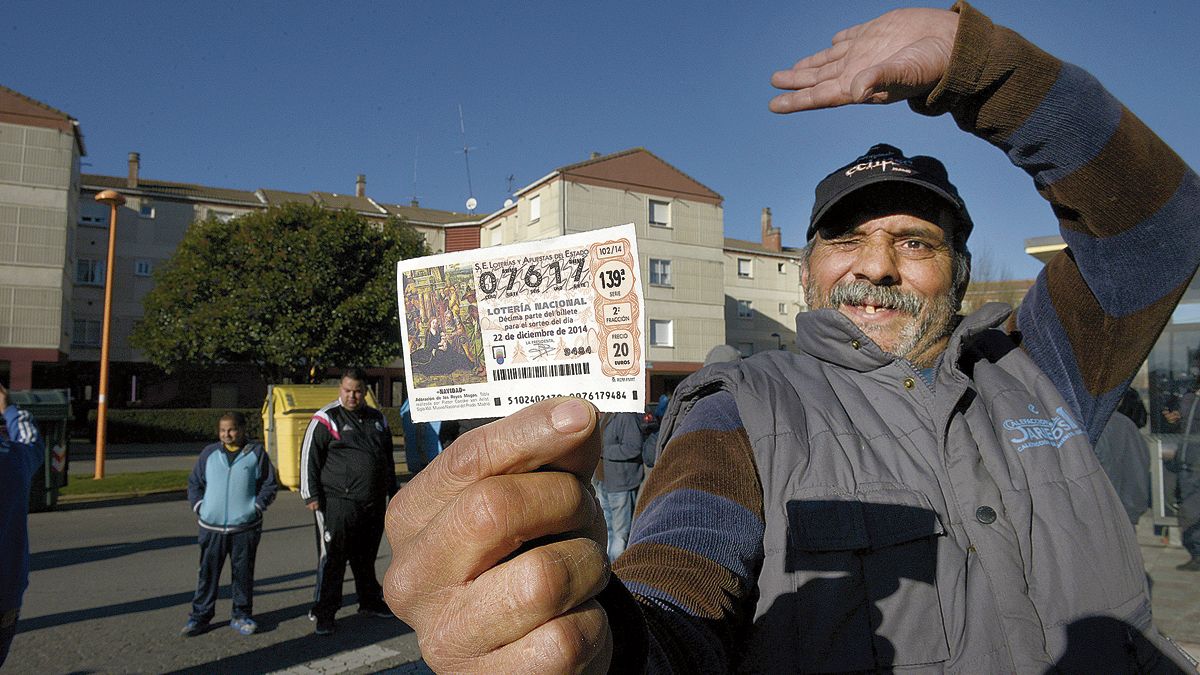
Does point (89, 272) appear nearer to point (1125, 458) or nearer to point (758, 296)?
point (758, 296)

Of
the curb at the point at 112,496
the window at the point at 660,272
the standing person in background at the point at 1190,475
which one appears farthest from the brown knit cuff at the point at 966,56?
the window at the point at 660,272

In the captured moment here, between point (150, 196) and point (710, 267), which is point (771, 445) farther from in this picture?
point (150, 196)

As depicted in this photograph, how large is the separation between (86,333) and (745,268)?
36.1 metres

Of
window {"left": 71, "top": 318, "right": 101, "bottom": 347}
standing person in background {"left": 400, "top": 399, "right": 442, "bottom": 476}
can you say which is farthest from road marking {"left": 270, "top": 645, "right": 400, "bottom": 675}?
window {"left": 71, "top": 318, "right": 101, "bottom": 347}

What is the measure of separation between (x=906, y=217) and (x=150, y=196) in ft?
144

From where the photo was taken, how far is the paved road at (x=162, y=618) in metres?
5.42

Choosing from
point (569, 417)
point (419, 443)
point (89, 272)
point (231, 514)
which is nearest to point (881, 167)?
point (569, 417)

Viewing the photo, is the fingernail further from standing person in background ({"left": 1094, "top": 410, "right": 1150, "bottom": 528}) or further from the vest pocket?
standing person in background ({"left": 1094, "top": 410, "right": 1150, "bottom": 528})

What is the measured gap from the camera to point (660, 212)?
3644 cm

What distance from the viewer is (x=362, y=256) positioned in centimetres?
2891

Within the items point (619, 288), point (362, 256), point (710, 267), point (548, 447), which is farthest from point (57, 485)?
point (710, 267)

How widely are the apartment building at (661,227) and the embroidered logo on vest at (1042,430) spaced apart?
105 feet

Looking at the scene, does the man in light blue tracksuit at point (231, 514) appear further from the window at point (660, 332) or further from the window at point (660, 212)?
the window at point (660, 212)

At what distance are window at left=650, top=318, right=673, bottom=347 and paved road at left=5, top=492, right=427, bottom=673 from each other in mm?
26438
